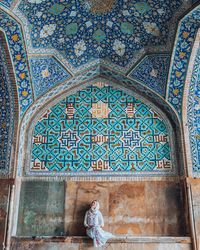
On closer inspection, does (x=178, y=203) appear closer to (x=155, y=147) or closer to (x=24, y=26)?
(x=155, y=147)

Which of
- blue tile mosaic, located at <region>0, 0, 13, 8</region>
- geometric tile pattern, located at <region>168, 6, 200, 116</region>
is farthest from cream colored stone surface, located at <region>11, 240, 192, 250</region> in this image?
blue tile mosaic, located at <region>0, 0, 13, 8</region>

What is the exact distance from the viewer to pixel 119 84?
24.8 feet

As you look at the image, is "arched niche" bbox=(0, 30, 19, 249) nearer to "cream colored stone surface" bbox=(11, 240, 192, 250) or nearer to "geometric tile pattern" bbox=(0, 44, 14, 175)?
"geometric tile pattern" bbox=(0, 44, 14, 175)

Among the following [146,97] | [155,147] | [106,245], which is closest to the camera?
[106,245]

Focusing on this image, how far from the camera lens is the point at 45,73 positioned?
7125 millimetres

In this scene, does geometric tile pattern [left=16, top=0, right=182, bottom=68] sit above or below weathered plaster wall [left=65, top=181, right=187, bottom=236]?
above

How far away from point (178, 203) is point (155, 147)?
1.14 m

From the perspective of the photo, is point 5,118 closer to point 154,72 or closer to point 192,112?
point 154,72

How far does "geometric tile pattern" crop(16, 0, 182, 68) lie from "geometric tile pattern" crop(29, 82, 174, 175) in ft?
2.60

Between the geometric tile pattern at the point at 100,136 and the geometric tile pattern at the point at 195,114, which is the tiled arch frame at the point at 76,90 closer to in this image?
the geometric tile pattern at the point at 100,136

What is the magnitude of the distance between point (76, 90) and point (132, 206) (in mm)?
2667

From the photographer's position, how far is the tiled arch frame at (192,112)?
663 centimetres

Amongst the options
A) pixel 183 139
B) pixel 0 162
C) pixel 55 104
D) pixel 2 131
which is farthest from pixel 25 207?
pixel 183 139

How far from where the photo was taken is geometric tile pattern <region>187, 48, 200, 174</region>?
6.75 meters
